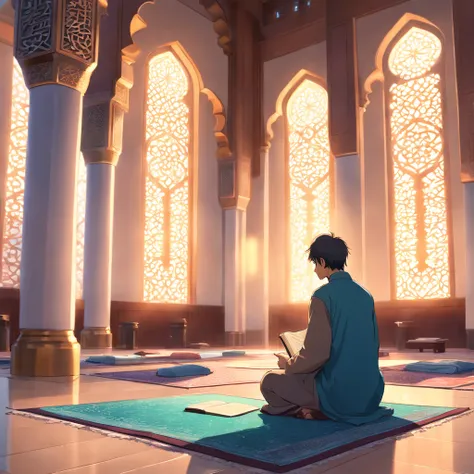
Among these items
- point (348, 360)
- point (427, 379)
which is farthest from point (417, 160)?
point (348, 360)

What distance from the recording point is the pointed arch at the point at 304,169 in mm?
11492

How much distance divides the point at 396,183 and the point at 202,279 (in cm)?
394

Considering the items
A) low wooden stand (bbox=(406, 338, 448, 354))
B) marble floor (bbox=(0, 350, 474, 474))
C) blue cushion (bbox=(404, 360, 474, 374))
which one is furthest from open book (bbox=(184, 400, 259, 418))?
low wooden stand (bbox=(406, 338, 448, 354))

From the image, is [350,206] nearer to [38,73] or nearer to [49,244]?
[38,73]

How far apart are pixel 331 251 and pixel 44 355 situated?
9.36 ft

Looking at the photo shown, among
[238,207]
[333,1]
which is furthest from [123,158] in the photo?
[333,1]

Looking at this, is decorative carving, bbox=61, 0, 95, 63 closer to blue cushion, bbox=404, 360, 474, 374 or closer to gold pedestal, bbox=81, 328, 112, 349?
blue cushion, bbox=404, 360, 474, 374

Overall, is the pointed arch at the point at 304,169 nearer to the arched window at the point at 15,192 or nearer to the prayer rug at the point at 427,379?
the arched window at the point at 15,192

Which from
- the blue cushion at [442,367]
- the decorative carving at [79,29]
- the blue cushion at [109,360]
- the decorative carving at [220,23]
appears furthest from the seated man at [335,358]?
the decorative carving at [220,23]

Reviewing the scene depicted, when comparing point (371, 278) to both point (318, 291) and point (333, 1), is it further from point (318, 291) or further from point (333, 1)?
point (318, 291)

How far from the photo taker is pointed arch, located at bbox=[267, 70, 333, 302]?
11.5 meters

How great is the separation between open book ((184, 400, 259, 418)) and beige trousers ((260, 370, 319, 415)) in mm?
109

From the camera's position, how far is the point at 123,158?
10500 mm

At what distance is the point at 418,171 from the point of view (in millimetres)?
10289
